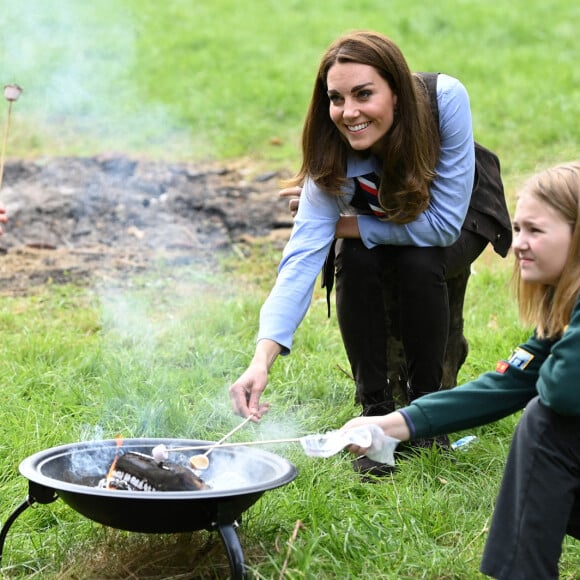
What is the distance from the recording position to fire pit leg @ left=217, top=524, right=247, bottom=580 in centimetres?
237

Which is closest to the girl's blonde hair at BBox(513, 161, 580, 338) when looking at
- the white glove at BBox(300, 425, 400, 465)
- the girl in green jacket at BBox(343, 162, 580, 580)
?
the girl in green jacket at BBox(343, 162, 580, 580)

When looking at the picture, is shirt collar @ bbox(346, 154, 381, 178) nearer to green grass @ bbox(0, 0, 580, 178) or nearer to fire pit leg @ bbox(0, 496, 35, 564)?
fire pit leg @ bbox(0, 496, 35, 564)

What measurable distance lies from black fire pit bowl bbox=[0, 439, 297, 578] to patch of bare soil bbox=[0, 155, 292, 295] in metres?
2.91

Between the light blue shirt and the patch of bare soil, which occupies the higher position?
the light blue shirt

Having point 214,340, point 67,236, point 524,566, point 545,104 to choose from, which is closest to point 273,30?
point 545,104

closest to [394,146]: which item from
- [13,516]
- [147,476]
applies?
[147,476]

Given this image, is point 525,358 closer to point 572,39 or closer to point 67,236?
point 67,236

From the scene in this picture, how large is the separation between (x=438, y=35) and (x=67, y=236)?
5.53 meters

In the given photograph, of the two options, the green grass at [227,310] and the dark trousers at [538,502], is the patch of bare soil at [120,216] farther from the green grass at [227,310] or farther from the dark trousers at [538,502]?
the dark trousers at [538,502]

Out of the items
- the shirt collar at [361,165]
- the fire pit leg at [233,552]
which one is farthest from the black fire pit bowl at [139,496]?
the shirt collar at [361,165]

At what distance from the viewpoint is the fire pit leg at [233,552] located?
7.76 ft

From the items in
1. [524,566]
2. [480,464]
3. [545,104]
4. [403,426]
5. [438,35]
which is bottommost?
[480,464]

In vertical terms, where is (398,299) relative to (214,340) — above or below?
above

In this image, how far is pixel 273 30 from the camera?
1099 cm
